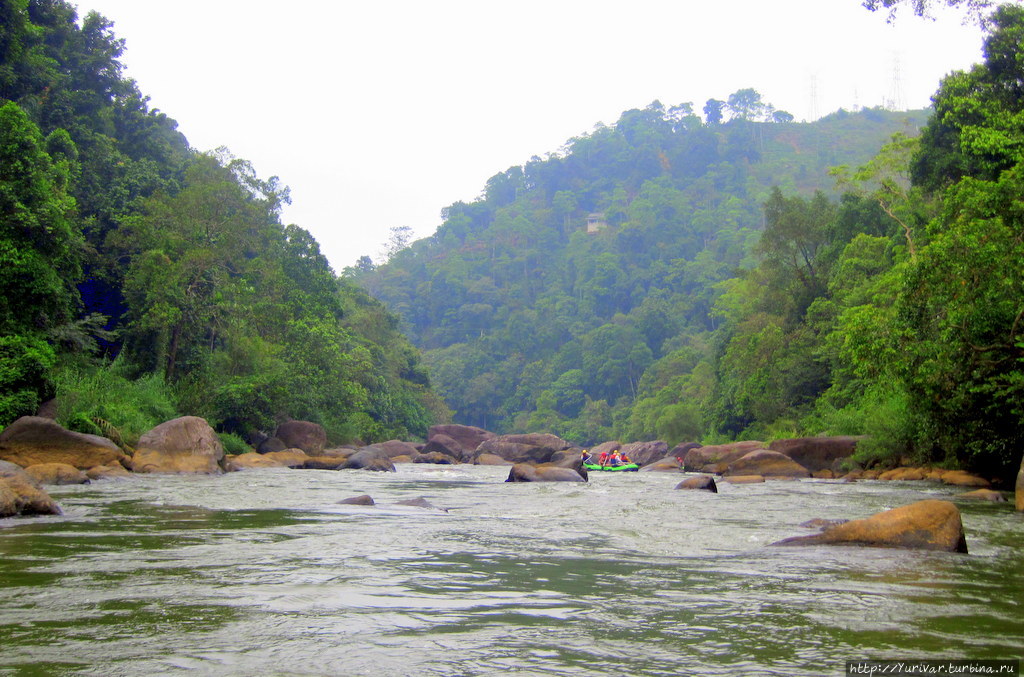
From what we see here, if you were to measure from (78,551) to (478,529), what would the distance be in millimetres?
4260

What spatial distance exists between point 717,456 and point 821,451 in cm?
519

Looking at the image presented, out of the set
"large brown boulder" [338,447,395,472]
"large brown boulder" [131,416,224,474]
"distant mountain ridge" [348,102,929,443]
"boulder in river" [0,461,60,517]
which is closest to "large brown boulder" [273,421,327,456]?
"large brown boulder" [338,447,395,472]

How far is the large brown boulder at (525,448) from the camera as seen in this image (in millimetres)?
33844

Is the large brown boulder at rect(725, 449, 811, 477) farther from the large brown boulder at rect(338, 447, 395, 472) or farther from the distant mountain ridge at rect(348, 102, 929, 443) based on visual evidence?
the distant mountain ridge at rect(348, 102, 929, 443)

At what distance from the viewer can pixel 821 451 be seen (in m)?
24.0

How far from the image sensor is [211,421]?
26703 mm

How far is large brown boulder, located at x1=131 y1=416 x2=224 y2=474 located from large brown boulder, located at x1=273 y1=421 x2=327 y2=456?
11.2m

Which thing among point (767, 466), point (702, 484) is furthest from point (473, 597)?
point (767, 466)

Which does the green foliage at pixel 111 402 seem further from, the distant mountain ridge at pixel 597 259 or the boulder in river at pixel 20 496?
the distant mountain ridge at pixel 597 259

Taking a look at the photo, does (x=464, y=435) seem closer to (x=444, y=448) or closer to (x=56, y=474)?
(x=444, y=448)

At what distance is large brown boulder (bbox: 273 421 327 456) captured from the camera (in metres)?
30.4

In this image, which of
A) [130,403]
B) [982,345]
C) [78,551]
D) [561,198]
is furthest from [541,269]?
[78,551]

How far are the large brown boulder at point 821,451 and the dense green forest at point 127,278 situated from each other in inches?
688

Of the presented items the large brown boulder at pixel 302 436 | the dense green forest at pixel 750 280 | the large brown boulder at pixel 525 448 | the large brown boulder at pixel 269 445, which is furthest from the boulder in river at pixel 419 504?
the large brown boulder at pixel 525 448
